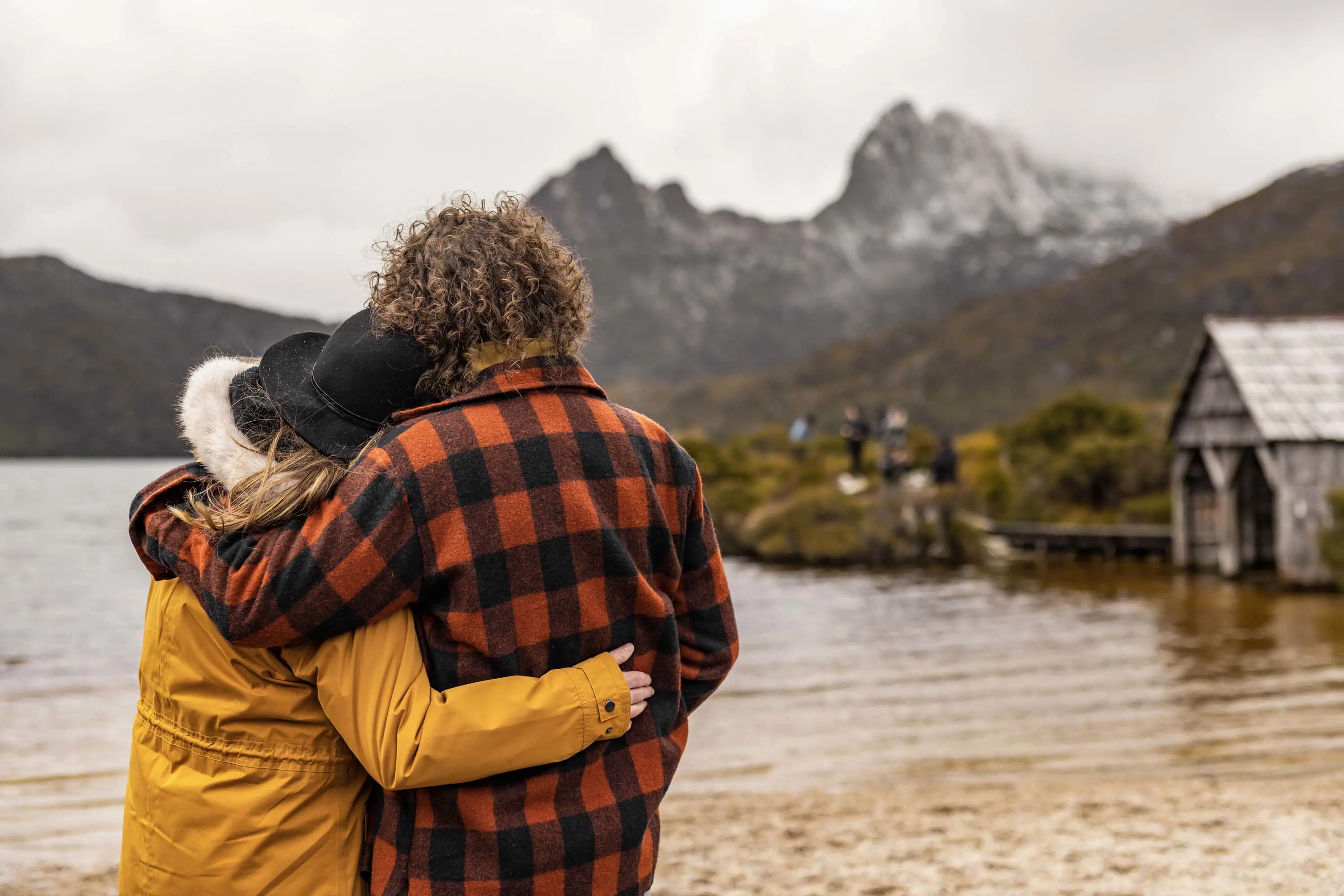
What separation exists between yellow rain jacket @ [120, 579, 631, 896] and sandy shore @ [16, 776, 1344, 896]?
285 cm

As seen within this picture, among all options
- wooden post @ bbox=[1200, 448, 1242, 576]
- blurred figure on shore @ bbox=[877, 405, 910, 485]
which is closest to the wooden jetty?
blurred figure on shore @ bbox=[877, 405, 910, 485]

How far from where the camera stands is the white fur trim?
193 cm

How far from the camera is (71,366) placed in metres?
169

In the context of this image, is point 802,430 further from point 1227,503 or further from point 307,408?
point 307,408

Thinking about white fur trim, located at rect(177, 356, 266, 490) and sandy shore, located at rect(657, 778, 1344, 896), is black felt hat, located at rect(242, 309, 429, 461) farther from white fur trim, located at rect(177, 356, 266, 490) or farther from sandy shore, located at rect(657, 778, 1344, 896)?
sandy shore, located at rect(657, 778, 1344, 896)

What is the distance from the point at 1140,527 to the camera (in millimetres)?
24391

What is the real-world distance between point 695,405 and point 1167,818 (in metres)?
126

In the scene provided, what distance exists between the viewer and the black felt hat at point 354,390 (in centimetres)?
193

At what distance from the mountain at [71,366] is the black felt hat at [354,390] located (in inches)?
6338

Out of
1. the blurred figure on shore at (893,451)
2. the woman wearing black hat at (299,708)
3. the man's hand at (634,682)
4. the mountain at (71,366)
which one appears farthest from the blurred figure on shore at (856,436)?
the mountain at (71,366)

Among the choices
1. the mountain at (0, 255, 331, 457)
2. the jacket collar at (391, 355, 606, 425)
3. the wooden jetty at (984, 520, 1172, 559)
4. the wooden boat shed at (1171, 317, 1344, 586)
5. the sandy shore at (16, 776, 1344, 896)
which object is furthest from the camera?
the mountain at (0, 255, 331, 457)

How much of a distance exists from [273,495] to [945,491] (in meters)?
24.0

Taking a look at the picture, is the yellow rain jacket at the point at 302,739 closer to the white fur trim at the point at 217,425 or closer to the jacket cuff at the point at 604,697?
the jacket cuff at the point at 604,697

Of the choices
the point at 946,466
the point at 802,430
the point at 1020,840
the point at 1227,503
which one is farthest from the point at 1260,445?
the point at 802,430
